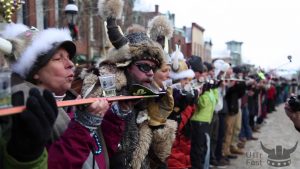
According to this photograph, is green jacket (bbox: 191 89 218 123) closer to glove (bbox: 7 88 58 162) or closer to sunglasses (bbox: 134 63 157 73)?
sunglasses (bbox: 134 63 157 73)

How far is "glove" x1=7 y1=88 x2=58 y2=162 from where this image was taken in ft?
4.72

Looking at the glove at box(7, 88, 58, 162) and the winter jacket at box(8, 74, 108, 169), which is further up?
the glove at box(7, 88, 58, 162)

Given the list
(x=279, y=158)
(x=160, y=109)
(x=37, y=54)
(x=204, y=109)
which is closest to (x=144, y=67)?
(x=160, y=109)

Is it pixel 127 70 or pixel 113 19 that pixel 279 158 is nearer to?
pixel 127 70

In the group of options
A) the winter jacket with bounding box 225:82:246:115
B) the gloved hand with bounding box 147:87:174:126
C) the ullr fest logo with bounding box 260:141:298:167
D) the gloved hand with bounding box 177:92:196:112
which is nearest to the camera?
the gloved hand with bounding box 147:87:174:126

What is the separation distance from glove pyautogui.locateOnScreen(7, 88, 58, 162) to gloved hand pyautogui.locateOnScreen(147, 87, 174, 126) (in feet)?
6.26

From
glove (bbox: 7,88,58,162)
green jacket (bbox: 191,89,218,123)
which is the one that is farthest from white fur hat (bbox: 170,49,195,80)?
glove (bbox: 7,88,58,162)

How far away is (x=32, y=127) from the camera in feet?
4.72

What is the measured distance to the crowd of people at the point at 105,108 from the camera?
153 centimetres

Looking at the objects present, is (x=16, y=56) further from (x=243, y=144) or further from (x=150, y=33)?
(x=243, y=144)

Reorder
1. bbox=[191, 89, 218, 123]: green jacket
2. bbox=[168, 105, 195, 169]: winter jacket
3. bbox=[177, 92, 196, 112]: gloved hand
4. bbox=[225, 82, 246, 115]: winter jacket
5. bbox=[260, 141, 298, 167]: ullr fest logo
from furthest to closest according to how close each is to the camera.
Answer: bbox=[225, 82, 246, 115]: winter jacket
bbox=[260, 141, 298, 167]: ullr fest logo
bbox=[191, 89, 218, 123]: green jacket
bbox=[168, 105, 195, 169]: winter jacket
bbox=[177, 92, 196, 112]: gloved hand

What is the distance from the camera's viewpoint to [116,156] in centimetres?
279

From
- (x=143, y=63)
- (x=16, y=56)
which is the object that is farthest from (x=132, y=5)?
(x=16, y=56)

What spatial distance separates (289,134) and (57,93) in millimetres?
11127
